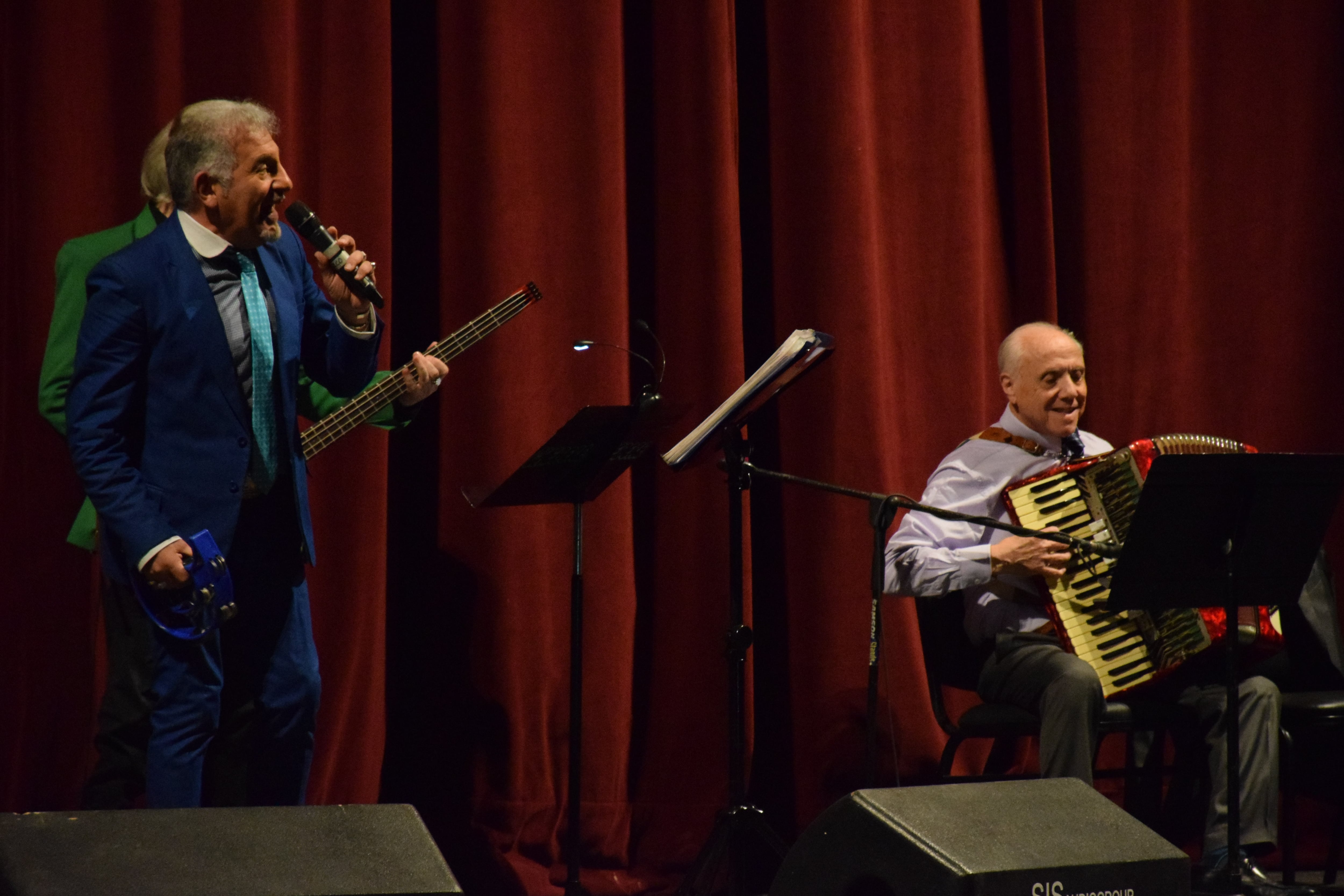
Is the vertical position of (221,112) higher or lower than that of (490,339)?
higher

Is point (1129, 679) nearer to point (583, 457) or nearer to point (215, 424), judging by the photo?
point (583, 457)

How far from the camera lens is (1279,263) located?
168 inches

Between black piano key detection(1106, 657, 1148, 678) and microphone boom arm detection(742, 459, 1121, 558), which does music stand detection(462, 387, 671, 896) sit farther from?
black piano key detection(1106, 657, 1148, 678)

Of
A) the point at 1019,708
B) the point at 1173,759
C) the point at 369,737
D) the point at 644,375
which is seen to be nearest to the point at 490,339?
the point at 644,375

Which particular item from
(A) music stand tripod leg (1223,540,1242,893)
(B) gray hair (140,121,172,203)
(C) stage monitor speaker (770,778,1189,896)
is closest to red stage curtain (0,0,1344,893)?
(B) gray hair (140,121,172,203)

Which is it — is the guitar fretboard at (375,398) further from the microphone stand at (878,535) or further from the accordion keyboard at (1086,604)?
the accordion keyboard at (1086,604)

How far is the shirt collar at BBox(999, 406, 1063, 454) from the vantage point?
361 cm

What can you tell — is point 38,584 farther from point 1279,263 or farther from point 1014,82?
point 1279,263

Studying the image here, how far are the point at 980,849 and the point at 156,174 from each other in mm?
2128

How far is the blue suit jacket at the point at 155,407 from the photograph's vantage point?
2.38 meters

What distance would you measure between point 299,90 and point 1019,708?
226 centimetres

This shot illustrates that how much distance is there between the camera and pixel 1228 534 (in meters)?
2.87

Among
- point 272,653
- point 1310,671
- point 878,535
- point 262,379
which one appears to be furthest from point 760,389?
point 1310,671

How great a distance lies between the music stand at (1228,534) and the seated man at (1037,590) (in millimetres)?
280
